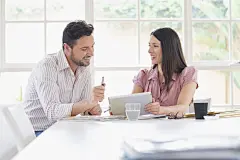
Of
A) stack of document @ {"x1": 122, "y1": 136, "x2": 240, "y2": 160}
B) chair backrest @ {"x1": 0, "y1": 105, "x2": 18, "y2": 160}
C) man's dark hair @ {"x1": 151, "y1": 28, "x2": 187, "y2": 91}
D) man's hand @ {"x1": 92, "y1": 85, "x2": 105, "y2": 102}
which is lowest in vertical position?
chair backrest @ {"x1": 0, "y1": 105, "x2": 18, "y2": 160}

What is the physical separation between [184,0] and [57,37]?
133 centimetres

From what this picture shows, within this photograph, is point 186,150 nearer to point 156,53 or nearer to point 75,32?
point 75,32

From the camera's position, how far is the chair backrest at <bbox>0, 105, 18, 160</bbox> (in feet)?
6.91

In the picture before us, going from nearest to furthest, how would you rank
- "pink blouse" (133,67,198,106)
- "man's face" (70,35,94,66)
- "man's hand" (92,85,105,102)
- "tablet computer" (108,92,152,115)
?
"tablet computer" (108,92,152,115), "man's hand" (92,85,105,102), "man's face" (70,35,94,66), "pink blouse" (133,67,198,106)

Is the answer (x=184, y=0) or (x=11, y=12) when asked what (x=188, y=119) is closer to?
(x=184, y=0)

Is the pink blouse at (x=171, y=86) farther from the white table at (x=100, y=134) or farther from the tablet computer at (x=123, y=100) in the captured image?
the white table at (x=100, y=134)

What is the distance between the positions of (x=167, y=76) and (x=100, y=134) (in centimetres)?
165

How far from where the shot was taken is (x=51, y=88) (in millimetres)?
2990

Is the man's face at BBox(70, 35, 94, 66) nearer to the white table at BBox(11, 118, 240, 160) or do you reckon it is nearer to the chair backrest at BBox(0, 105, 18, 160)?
the white table at BBox(11, 118, 240, 160)

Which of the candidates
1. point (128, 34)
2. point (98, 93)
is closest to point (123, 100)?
point (98, 93)

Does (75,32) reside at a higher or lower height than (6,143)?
higher

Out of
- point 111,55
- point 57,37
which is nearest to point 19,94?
point 57,37

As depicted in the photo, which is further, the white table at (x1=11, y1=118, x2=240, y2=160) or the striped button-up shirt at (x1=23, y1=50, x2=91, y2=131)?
the striped button-up shirt at (x1=23, y1=50, x2=91, y2=131)

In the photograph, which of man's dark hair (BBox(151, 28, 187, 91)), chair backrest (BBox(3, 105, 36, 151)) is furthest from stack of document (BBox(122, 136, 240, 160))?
man's dark hair (BBox(151, 28, 187, 91))
